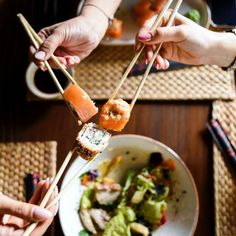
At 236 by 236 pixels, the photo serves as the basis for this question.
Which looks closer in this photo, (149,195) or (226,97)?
(149,195)

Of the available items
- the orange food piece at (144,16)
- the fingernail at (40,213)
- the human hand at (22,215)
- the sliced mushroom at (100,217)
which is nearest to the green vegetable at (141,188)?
the sliced mushroom at (100,217)

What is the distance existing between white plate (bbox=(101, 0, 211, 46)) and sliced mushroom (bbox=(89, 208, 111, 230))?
664 mm

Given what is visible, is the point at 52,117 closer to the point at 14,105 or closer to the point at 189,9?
the point at 14,105

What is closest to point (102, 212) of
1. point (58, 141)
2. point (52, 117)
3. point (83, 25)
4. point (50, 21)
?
point (58, 141)

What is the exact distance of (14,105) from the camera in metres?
1.62

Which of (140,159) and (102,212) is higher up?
(140,159)

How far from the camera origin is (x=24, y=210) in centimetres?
100

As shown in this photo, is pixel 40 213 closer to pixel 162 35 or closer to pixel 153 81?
pixel 162 35

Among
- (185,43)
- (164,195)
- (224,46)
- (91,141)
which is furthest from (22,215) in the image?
(224,46)

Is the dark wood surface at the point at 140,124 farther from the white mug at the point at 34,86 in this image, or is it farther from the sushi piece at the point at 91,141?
the sushi piece at the point at 91,141

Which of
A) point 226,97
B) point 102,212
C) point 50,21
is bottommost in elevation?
point 102,212

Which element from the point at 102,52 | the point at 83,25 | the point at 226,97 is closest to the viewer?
the point at 83,25

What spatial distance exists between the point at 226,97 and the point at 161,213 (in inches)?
19.9

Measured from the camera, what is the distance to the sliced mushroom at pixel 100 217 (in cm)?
142
